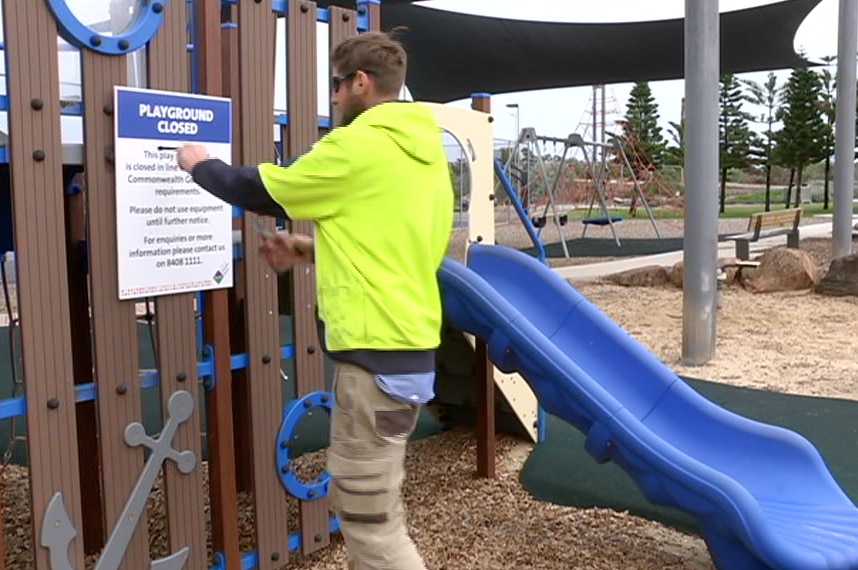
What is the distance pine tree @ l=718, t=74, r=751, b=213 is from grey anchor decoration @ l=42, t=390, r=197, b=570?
42.8 metres

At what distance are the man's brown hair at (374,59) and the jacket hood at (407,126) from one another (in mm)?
55

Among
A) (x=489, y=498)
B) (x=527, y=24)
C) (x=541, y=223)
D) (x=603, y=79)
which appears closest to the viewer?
(x=489, y=498)

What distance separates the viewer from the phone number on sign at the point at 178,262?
2.60 m

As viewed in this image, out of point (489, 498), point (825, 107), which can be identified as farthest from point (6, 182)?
point (825, 107)

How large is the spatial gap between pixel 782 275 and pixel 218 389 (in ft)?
27.4

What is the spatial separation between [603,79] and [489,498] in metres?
18.3

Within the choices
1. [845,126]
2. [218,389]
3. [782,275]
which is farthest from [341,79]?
[845,126]

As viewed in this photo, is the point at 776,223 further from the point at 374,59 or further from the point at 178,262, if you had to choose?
the point at 374,59

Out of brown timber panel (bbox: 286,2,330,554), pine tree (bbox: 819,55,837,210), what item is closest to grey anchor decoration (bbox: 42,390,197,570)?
brown timber panel (bbox: 286,2,330,554)

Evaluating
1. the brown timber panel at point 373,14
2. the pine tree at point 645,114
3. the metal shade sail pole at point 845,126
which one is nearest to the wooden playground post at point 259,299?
the brown timber panel at point 373,14

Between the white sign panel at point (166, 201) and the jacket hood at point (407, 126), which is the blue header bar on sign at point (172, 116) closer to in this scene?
the white sign panel at point (166, 201)

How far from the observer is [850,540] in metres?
2.87

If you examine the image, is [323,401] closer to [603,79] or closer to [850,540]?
[850,540]

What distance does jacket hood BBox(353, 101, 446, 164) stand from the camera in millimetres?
2115
